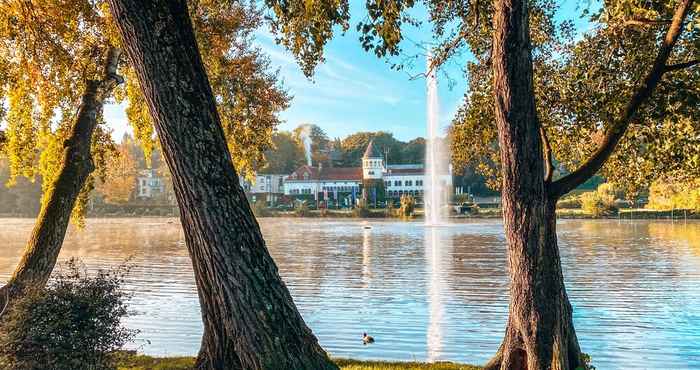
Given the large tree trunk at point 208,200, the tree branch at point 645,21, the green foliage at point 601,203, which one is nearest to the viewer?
the large tree trunk at point 208,200

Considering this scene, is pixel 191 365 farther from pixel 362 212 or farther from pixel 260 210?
pixel 260 210

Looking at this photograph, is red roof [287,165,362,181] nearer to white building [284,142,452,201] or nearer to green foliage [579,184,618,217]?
white building [284,142,452,201]

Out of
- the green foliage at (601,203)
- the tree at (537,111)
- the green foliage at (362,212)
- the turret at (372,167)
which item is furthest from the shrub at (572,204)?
the tree at (537,111)

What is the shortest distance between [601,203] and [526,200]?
68.4 metres

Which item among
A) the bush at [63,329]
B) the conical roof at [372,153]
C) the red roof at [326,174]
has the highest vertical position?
the conical roof at [372,153]

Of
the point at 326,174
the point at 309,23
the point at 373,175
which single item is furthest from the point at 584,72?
the point at 326,174

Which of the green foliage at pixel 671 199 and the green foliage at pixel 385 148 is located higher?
the green foliage at pixel 385 148

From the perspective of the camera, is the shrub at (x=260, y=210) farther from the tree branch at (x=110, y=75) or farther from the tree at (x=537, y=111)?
the tree at (x=537, y=111)

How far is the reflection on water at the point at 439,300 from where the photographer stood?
10.1 meters

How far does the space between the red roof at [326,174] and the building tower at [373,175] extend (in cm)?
436

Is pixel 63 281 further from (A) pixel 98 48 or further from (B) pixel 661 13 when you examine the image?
(B) pixel 661 13

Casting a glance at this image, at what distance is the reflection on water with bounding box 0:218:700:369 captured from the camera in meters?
10.1

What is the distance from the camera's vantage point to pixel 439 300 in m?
14.6

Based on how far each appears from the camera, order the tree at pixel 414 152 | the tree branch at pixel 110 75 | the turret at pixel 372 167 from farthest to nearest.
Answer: the tree at pixel 414 152
the turret at pixel 372 167
the tree branch at pixel 110 75
